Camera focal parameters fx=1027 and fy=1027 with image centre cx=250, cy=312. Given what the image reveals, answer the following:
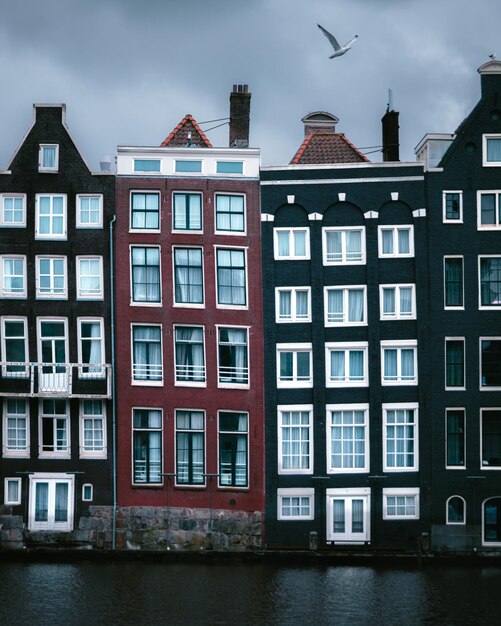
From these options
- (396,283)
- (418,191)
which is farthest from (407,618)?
(418,191)

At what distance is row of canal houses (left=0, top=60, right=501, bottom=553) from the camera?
142 feet

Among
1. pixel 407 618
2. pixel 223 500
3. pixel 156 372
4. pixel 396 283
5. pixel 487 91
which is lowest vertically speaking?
pixel 407 618

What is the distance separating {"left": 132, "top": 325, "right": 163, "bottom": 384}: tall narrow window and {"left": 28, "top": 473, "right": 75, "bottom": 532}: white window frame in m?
5.21

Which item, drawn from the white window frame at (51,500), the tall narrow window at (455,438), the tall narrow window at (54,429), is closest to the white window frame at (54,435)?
the tall narrow window at (54,429)

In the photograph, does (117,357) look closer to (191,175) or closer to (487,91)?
(191,175)

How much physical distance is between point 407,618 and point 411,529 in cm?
999

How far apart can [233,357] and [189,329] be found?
225cm

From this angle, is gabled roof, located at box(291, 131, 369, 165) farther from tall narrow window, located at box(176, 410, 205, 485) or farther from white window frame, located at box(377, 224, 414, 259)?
tall narrow window, located at box(176, 410, 205, 485)

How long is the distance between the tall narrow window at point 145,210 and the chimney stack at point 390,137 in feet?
36.3

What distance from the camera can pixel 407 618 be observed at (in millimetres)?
33281

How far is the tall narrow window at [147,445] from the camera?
144 feet

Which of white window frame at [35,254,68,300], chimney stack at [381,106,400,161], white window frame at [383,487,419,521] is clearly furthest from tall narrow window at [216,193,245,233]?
white window frame at [383,487,419,521]

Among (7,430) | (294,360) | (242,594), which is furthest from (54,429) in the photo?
(242,594)

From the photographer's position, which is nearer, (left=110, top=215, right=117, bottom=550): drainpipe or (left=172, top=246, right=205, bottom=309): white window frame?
(left=110, top=215, right=117, bottom=550): drainpipe
